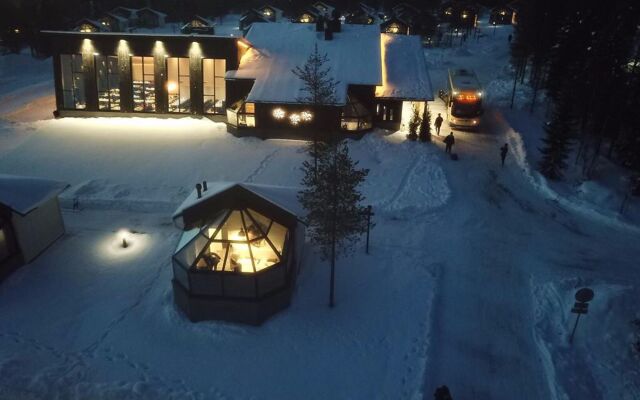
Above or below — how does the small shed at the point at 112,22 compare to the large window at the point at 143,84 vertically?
above

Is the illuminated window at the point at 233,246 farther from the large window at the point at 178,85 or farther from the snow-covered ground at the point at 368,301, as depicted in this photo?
the large window at the point at 178,85

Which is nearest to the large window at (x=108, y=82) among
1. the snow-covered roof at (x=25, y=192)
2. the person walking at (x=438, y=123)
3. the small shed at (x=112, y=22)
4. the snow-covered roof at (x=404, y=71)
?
the snow-covered roof at (x=25, y=192)

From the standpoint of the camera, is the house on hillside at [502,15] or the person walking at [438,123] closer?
the person walking at [438,123]

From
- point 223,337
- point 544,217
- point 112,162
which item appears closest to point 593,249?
point 544,217

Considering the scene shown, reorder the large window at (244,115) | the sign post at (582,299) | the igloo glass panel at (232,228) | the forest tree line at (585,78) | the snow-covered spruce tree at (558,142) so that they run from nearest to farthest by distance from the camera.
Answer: the sign post at (582,299), the igloo glass panel at (232,228), the snow-covered spruce tree at (558,142), the forest tree line at (585,78), the large window at (244,115)

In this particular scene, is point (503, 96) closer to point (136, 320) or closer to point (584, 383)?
point (584, 383)

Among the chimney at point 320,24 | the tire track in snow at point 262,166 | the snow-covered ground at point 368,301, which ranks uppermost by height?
the chimney at point 320,24

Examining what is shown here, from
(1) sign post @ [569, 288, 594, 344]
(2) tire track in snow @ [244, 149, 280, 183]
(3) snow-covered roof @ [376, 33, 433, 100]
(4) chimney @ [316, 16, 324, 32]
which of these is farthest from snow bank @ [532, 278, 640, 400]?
(4) chimney @ [316, 16, 324, 32]
